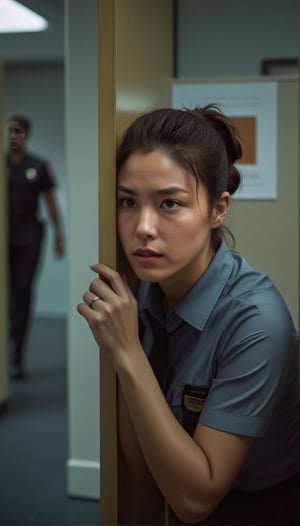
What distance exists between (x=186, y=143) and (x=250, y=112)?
837mm

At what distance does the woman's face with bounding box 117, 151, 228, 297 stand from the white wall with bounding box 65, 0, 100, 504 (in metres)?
1.11

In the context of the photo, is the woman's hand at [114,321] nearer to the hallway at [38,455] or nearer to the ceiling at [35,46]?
the hallway at [38,455]

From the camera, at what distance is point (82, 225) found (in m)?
2.06

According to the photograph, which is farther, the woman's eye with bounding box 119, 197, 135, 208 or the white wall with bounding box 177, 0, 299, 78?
the white wall with bounding box 177, 0, 299, 78

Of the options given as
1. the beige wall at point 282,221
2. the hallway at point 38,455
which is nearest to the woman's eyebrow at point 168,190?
the beige wall at point 282,221

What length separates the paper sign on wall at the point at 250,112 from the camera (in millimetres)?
1681

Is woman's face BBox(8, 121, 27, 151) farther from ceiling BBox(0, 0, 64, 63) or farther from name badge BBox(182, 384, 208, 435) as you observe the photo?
ceiling BBox(0, 0, 64, 63)

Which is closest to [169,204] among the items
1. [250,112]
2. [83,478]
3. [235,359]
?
[235,359]

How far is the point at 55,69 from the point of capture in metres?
5.20

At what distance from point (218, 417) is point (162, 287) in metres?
0.26

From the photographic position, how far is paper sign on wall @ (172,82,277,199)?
1.68 metres

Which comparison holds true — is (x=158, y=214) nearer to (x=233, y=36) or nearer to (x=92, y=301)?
(x=92, y=301)

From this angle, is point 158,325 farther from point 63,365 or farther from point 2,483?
point 63,365

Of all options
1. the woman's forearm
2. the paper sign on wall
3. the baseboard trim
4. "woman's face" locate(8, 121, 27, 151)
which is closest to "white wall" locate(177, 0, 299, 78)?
the paper sign on wall
